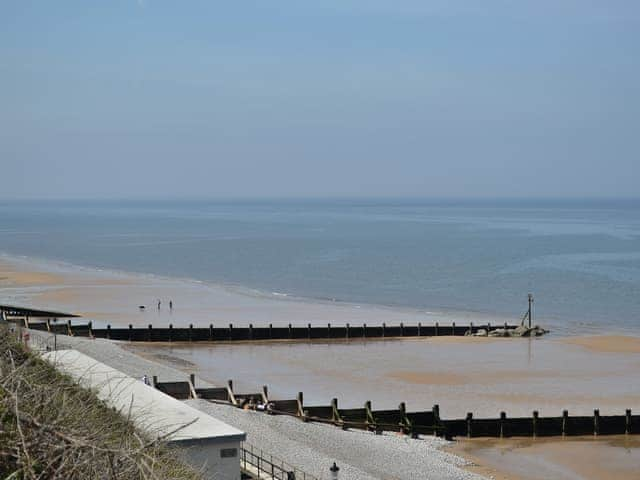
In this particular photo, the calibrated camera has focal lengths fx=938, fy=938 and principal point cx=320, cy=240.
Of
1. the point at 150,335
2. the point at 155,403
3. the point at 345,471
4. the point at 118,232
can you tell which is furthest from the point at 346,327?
the point at 118,232

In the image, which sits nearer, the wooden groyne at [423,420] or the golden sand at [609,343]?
the wooden groyne at [423,420]

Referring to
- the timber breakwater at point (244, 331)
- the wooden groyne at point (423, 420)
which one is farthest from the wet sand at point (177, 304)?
the wooden groyne at point (423, 420)

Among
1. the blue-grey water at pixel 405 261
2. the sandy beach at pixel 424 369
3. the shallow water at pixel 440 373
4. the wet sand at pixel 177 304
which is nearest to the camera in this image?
the sandy beach at pixel 424 369

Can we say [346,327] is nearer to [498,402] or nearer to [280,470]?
[498,402]

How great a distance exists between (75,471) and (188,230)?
18329 centimetres

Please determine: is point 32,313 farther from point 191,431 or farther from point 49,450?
point 49,450

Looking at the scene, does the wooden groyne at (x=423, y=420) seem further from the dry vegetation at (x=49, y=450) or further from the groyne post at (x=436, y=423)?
the dry vegetation at (x=49, y=450)

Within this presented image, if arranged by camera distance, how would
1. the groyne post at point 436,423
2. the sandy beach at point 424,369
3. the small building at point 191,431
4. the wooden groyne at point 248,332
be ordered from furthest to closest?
1. the wooden groyne at point 248,332
2. the groyne post at point 436,423
3. the sandy beach at point 424,369
4. the small building at point 191,431

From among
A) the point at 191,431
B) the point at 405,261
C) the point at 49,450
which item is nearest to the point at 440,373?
the point at 191,431

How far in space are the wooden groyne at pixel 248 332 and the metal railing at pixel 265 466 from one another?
1079 inches

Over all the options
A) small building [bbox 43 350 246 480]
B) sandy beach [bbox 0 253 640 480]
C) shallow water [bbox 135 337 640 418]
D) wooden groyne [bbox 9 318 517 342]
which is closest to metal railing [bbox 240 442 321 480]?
sandy beach [bbox 0 253 640 480]

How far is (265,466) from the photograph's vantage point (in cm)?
2416

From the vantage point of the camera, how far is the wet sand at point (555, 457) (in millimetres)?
28750

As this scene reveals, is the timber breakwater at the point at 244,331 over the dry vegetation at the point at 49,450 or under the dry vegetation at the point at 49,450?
under
